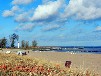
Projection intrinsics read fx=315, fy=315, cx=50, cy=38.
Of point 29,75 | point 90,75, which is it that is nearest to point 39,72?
Result: point 29,75

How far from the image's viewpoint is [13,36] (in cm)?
13950

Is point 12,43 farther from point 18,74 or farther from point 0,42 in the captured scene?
point 18,74

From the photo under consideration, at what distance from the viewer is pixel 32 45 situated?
5595 inches

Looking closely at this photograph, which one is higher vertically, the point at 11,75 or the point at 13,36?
the point at 13,36

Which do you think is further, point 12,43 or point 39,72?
point 12,43

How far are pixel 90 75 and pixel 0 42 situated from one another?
12454 cm

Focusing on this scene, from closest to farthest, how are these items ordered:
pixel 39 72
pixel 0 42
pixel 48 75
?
pixel 48 75, pixel 39 72, pixel 0 42

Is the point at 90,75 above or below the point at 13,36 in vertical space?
below

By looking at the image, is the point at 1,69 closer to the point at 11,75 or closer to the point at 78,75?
the point at 11,75

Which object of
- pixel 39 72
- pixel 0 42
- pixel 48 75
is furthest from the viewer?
pixel 0 42

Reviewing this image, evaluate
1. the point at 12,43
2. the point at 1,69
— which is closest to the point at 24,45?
the point at 12,43

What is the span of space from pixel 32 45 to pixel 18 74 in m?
130

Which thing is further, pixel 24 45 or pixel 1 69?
pixel 24 45

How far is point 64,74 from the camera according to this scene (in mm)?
12570
